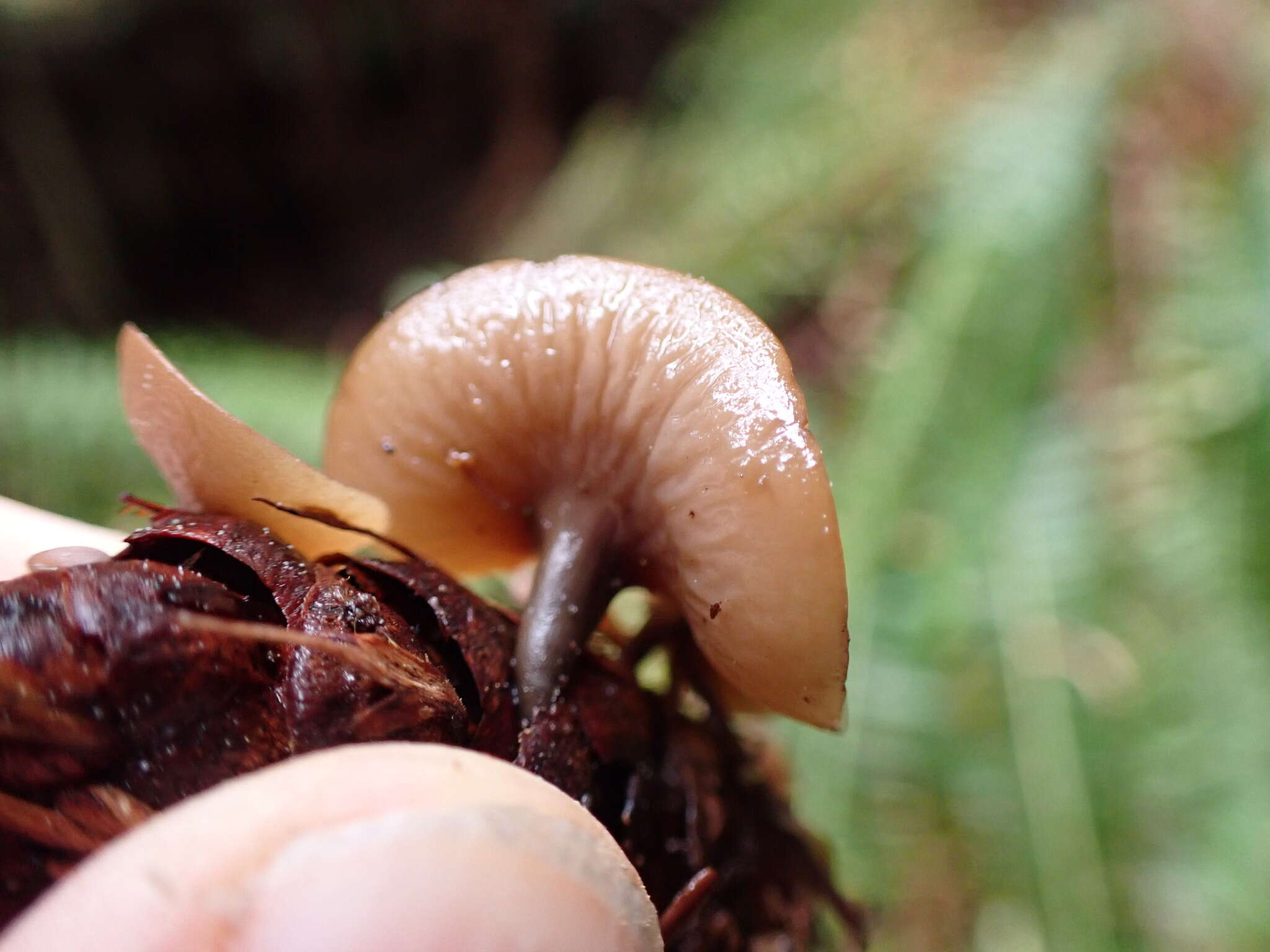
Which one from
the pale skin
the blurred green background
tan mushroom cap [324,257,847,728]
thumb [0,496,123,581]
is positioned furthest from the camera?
the blurred green background

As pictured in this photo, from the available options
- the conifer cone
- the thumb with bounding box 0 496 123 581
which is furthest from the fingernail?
the thumb with bounding box 0 496 123 581

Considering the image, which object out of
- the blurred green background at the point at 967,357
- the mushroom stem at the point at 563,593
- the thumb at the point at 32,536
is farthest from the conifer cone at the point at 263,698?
the blurred green background at the point at 967,357

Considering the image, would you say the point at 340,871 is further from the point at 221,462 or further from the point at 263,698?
the point at 221,462

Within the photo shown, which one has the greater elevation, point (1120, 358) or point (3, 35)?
point (3, 35)

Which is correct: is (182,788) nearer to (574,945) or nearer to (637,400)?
(574,945)

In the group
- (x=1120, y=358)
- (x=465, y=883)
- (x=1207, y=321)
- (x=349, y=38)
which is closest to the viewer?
(x=465, y=883)

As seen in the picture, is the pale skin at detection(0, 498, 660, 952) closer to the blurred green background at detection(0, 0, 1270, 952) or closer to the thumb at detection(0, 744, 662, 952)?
the thumb at detection(0, 744, 662, 952)

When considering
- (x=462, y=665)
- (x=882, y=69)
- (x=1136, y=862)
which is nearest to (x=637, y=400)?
(x=462, y=665)
